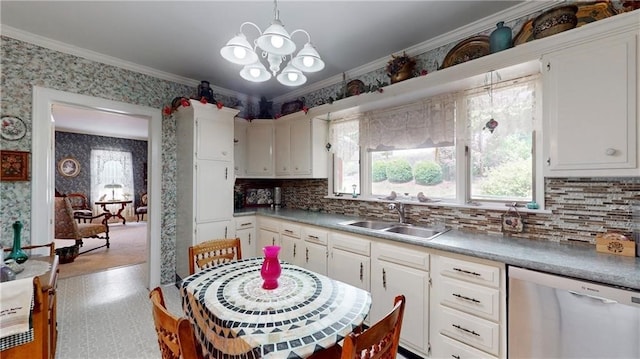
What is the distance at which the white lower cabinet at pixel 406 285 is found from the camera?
1884 millimetres

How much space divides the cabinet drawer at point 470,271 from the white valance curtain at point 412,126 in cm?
115

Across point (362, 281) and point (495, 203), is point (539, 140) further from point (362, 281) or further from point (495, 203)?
point (362, 281)

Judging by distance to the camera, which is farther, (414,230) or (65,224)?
(65,224)

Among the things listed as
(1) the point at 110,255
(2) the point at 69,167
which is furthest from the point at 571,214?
(2) the point at 69,167

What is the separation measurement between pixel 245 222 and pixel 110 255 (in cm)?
310

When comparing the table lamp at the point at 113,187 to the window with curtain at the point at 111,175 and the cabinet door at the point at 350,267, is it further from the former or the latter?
the cabinet door at the point at 350,267

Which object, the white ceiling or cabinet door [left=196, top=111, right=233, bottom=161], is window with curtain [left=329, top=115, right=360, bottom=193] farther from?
cabinet door [left=196, top=111, right=233, bottom=161]

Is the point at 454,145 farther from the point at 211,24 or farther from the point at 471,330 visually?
the point at 211,24

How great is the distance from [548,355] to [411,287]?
780 millimetres

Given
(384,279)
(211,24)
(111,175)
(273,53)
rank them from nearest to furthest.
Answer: (273,53), (384,279), (211,24), (111,175)

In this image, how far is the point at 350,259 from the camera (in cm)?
236

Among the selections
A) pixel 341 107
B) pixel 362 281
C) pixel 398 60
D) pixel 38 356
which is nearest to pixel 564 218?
Answer: pixel 362 281

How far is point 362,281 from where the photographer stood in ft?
7.45

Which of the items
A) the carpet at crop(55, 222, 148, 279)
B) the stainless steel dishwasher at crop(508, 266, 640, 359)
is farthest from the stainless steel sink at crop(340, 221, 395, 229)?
the carpet at crop(55, 222, 148, 279)
